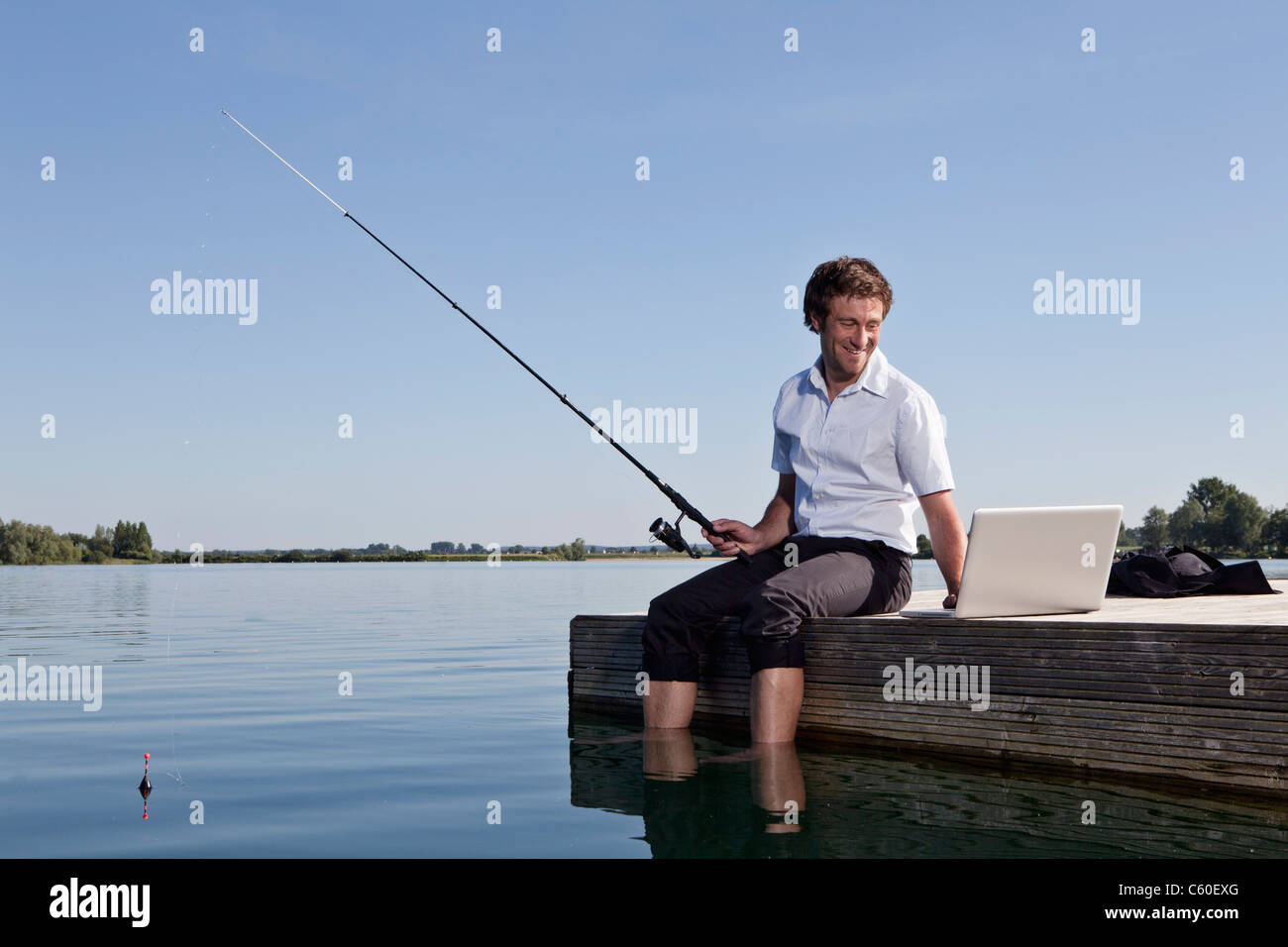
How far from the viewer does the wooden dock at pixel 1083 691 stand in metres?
4.24

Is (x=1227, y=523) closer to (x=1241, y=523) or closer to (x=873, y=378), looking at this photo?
(x=1241, y=523)

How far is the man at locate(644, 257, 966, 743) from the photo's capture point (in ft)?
16.5

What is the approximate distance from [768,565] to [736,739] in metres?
0.96

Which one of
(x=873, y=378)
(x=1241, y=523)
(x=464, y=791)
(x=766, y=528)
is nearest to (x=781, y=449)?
(x=766, y=528)

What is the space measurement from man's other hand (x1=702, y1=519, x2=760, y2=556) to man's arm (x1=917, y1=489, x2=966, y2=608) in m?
0.84

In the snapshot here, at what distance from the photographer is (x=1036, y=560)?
494 centimetres

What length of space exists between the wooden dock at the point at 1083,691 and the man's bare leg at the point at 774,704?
45 cm

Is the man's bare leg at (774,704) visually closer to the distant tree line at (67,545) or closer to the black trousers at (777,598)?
the black trousers at (777,598)

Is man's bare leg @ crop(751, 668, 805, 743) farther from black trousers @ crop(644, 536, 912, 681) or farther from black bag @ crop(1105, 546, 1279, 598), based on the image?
black bag @ crop(1105, 546, 1279, 598)

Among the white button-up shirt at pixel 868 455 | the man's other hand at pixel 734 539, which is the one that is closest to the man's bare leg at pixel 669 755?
the man's other hand at pixel 734 539

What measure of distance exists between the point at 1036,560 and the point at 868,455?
87 cm

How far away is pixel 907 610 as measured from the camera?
5.86 meters
